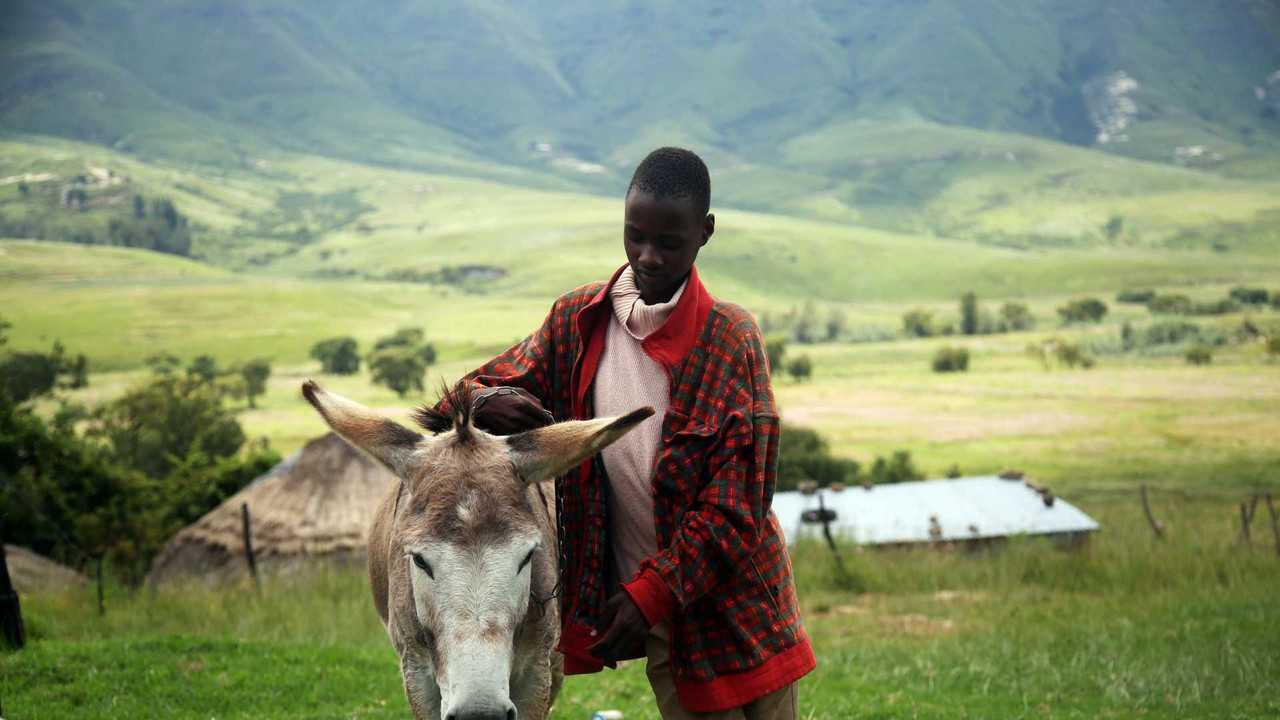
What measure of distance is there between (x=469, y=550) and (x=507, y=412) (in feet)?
1.94

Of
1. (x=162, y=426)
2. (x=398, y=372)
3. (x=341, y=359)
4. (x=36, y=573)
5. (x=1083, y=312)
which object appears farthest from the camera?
(x=1083, y=312)

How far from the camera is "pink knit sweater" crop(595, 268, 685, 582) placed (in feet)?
11.5

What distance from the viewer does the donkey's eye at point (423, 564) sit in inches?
123

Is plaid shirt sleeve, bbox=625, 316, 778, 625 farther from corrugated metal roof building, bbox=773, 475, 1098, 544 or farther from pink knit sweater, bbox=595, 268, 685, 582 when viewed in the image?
corrugated metal roof building, bbox=773, 475, 1098, 544

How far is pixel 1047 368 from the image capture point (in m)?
46.5

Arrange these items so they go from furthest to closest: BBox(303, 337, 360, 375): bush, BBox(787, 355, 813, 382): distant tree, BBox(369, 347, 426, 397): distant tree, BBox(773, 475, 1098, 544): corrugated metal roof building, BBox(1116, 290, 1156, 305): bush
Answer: BBox(1116, 290, 1156, 305): bush → BBox(303, 337, 360, 375): bush → BBox(787, 355, 813, 382): distant tree → BBox(369, 347, 426, 397): distant tree → BBox(773, 475, 1098, 544): corrugated metal roof building

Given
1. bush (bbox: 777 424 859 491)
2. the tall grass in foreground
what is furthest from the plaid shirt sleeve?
bush (bbox: 777 424 859 491)

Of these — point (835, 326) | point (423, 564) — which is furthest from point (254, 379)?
point (835, 326)

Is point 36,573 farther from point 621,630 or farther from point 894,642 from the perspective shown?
point 621,630

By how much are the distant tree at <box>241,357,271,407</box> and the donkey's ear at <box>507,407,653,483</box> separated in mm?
37354

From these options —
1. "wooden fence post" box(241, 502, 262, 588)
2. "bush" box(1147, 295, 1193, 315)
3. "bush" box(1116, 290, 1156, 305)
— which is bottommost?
"wooden fence post" box(241, 502, 262, 588)

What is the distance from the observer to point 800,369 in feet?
154

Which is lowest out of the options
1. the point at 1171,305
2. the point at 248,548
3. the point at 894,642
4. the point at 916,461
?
the point at 916,461

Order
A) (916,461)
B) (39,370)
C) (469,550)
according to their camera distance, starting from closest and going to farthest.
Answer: (469,550) < (39,370) < (916,461)
